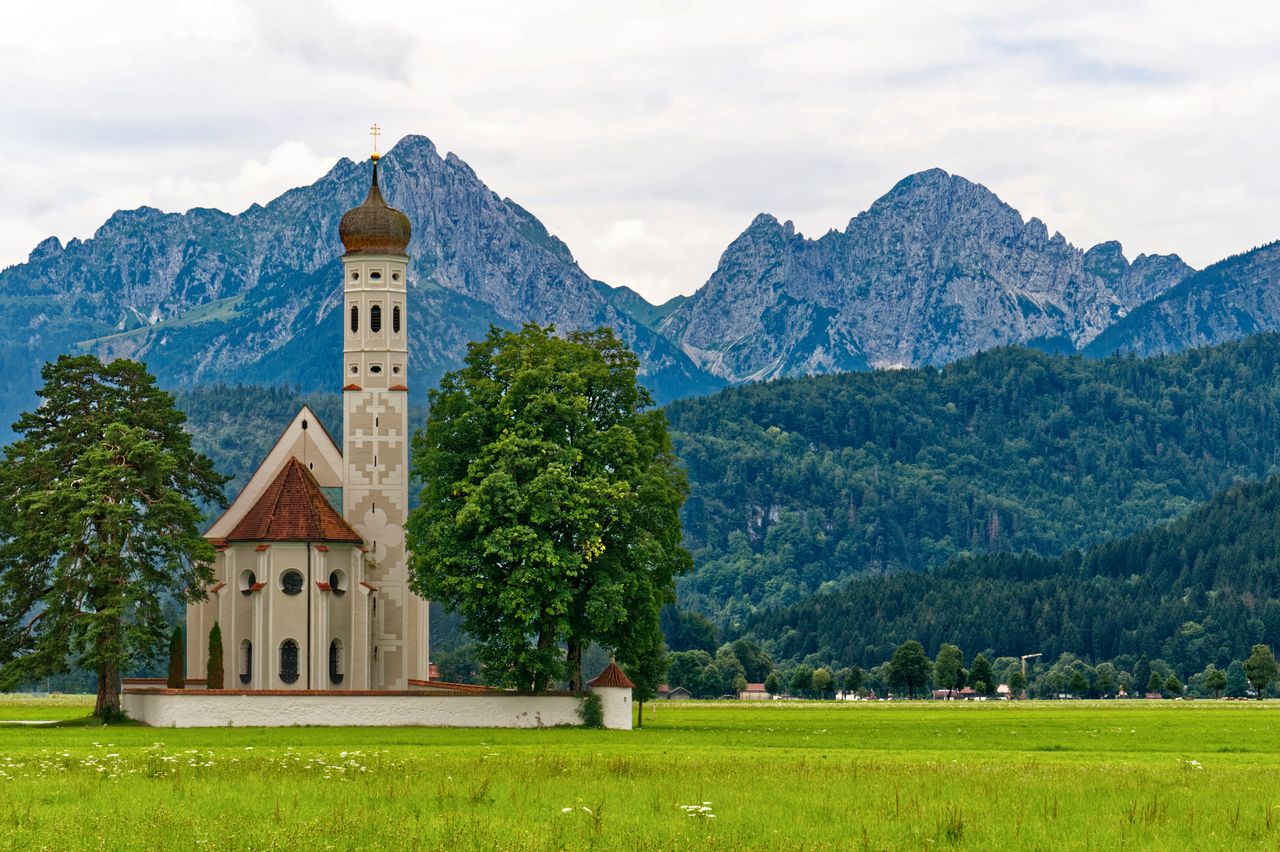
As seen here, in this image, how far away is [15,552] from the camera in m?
84.5

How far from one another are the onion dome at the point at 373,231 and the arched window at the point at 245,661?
23.1 meters

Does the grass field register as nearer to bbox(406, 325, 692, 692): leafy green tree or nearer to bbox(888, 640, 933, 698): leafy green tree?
bbox(406, 325, 692, 692): leafy green tree

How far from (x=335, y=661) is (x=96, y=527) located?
21.6m

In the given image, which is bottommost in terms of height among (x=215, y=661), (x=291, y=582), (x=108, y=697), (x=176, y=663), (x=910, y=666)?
(x=108, y=697)

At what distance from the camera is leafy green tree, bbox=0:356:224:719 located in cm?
8250

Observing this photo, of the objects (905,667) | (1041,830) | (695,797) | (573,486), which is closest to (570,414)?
(573,486)

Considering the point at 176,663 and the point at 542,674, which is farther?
the point at 176,663

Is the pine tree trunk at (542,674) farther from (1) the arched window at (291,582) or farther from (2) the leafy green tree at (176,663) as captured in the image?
(1) the arched window at (291,582)

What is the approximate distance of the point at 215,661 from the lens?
96.1 metres

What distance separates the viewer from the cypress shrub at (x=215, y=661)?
314 feet

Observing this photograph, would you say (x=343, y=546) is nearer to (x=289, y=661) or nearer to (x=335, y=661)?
(x=335, y=661)

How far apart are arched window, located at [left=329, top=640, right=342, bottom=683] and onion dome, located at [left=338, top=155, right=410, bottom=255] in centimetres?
2242

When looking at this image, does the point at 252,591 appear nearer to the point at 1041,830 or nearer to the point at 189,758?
the point at 189,758

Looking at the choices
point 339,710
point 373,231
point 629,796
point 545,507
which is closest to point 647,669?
point 545,507
